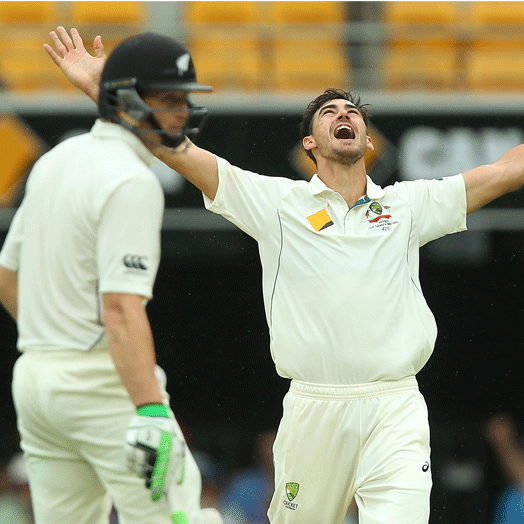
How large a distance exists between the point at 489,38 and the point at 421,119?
7.77ft

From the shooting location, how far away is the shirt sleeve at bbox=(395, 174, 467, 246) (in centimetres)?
421

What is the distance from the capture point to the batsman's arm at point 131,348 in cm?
247

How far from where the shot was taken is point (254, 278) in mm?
9000

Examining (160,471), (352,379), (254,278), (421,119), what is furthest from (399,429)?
(254,278)

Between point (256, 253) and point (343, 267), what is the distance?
15.5 feet

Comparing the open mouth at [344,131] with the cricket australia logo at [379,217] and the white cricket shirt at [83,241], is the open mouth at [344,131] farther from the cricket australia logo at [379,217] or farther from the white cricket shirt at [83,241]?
the white cricket shirt at [83,241]

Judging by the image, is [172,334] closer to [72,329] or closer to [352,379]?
[352,379]

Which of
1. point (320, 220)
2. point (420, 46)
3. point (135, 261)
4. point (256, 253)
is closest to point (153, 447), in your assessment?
point (135, 261)

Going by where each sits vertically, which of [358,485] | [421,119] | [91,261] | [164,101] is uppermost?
[421,119]

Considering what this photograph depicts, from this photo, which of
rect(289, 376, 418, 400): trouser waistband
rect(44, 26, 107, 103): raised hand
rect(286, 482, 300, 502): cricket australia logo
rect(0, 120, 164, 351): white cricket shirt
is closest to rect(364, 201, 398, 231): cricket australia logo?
rect(289, 376, 418, 400): trouser waistband

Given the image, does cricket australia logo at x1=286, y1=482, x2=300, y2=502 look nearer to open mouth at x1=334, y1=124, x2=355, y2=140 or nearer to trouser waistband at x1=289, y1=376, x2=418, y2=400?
trouser waistband at x1=289, y1=376, x2=418, y2=400

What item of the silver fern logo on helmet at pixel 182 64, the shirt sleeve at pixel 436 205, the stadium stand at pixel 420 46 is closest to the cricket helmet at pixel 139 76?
the silver fern logo on helmet at pixel 182 64

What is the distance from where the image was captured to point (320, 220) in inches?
162

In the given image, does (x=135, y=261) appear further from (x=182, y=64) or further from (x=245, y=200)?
(x=245, y=200)
